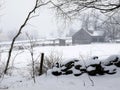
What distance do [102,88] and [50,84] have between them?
150cm

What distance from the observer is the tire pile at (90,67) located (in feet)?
23.0

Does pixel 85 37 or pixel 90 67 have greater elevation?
pixel 90 67

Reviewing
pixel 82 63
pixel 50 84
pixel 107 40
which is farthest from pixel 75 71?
pixel 107 40

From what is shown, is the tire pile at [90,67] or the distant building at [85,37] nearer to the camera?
the tire pile at [90,67]

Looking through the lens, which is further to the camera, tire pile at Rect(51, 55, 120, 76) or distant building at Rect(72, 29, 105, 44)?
distant building at Rect(72, 29, 105, 44)

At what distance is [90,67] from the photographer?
7.04 m

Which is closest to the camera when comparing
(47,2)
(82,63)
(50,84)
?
(50,84)

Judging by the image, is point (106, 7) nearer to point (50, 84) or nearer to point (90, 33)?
point (50, 84)

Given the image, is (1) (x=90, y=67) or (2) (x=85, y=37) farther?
(2) (x=85, y=37)

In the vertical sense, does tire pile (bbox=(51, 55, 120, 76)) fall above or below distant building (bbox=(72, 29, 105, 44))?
above

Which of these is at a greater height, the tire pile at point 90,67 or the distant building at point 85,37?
the tire pile at point 90,67

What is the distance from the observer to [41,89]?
576 cm

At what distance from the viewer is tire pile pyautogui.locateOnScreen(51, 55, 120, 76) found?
7.01 meters

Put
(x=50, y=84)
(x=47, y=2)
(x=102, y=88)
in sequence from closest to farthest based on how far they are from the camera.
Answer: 1. (x=102, y=88)
2. (x=50, y=84)
3. (x=47, y=2)
